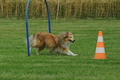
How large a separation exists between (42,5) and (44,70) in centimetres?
2891

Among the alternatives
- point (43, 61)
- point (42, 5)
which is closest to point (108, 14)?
point (42, 5)

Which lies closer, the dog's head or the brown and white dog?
the dog's head

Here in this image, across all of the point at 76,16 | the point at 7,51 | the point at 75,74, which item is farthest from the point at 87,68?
the point at 76,16

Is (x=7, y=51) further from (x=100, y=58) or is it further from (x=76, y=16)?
(x=76, y=16)

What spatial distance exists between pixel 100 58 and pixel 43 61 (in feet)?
5.21

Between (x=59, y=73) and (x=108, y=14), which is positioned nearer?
Result: (x=59, y=73)

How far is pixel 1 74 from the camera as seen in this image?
9.51 metres

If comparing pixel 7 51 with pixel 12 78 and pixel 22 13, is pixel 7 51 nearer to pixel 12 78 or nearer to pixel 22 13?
pixel 12 78

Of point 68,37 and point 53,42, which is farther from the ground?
point 68,37

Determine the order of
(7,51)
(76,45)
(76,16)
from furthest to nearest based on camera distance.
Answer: (76,16) → (76,45) → (7,51)

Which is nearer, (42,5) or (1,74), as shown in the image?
(1,74)

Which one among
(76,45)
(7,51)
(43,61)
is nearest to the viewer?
(43,61)

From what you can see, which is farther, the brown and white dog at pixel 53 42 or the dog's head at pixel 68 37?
the brown and white dog at pixel 53 42

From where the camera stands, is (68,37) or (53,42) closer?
(68,37)
